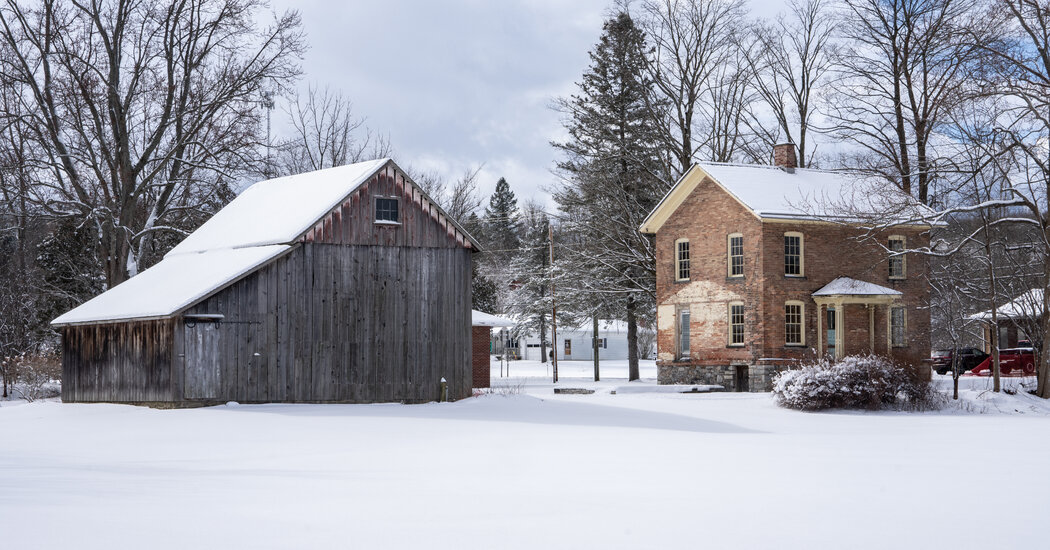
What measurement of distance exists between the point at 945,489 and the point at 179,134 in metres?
30.5

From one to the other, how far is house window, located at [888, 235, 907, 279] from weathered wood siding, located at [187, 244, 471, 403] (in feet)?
57.8

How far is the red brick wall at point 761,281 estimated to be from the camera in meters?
35.8

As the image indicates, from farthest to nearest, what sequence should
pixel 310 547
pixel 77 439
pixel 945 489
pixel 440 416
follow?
pixel 440 416, pixel 77 439, pixel 945 489, pixel 310 547

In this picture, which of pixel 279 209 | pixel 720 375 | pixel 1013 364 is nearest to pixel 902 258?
pixel 1013 364

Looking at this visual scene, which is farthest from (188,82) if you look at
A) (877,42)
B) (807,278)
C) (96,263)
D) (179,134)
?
(877,42)

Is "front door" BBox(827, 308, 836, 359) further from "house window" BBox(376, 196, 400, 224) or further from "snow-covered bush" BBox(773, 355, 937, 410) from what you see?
"house window" BBox(376, 196, 400, 224)

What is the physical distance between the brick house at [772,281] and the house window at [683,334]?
4 cm

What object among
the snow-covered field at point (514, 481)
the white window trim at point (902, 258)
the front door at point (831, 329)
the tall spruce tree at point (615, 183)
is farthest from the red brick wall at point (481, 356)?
the white window trim at point (902, 258)

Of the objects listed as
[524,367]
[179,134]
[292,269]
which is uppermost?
[179,134]

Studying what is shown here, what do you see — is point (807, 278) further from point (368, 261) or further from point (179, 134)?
point (179, 134)

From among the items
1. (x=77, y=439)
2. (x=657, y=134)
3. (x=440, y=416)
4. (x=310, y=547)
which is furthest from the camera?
(x=657, y=134)

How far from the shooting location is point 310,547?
8781 mm

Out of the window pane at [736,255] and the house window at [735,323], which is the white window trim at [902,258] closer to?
the window pane at [736,255]

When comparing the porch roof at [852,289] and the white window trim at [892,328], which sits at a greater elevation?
the porch roof at [852,289]
